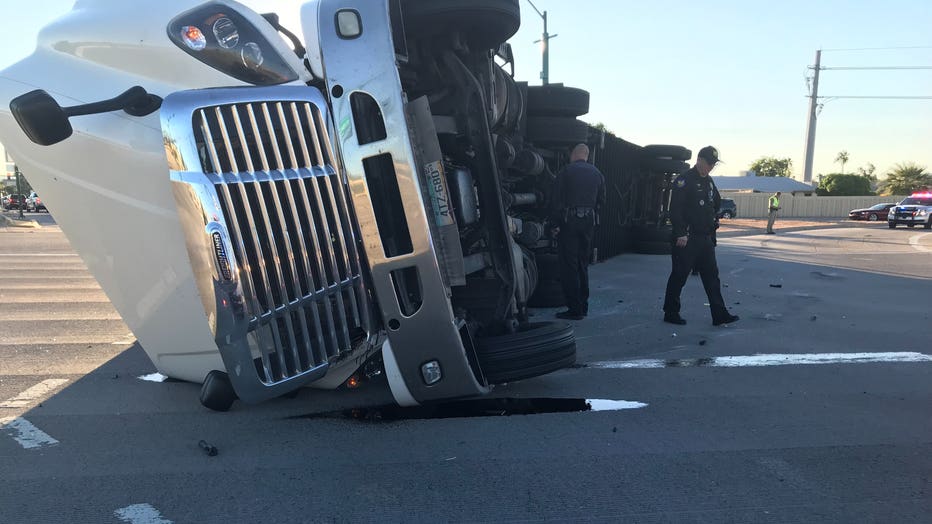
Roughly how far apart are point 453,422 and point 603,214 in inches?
295

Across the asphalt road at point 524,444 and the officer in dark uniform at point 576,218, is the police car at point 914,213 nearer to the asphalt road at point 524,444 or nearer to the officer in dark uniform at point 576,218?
the asphalt road at point 524,444

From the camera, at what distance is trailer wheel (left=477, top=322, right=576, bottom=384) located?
3.41 metres

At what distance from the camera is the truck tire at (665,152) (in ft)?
38.1

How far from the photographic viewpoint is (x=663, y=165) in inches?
460

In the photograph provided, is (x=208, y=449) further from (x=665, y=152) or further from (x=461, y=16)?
(x=665, y=152)

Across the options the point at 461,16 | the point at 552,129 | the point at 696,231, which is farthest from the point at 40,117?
the point at 696,231

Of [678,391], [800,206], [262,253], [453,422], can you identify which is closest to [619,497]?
[453,422]

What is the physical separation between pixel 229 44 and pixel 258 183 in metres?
0.80

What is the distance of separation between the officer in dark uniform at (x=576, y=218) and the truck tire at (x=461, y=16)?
2587 millimetres

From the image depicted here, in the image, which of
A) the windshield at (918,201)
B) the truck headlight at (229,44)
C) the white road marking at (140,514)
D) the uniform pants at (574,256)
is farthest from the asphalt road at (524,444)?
the windshield at (918,201)

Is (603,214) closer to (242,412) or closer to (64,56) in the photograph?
(242,412)

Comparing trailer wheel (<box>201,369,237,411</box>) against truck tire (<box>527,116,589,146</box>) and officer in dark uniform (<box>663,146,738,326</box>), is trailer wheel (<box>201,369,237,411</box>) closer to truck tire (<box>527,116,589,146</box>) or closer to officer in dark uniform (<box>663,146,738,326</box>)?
truck tire (<box>527,116,589,146</box>)

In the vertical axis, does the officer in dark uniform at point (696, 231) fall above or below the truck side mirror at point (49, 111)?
below

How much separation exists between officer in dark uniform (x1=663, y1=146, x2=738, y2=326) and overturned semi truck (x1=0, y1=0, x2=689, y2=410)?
10.5 feet
